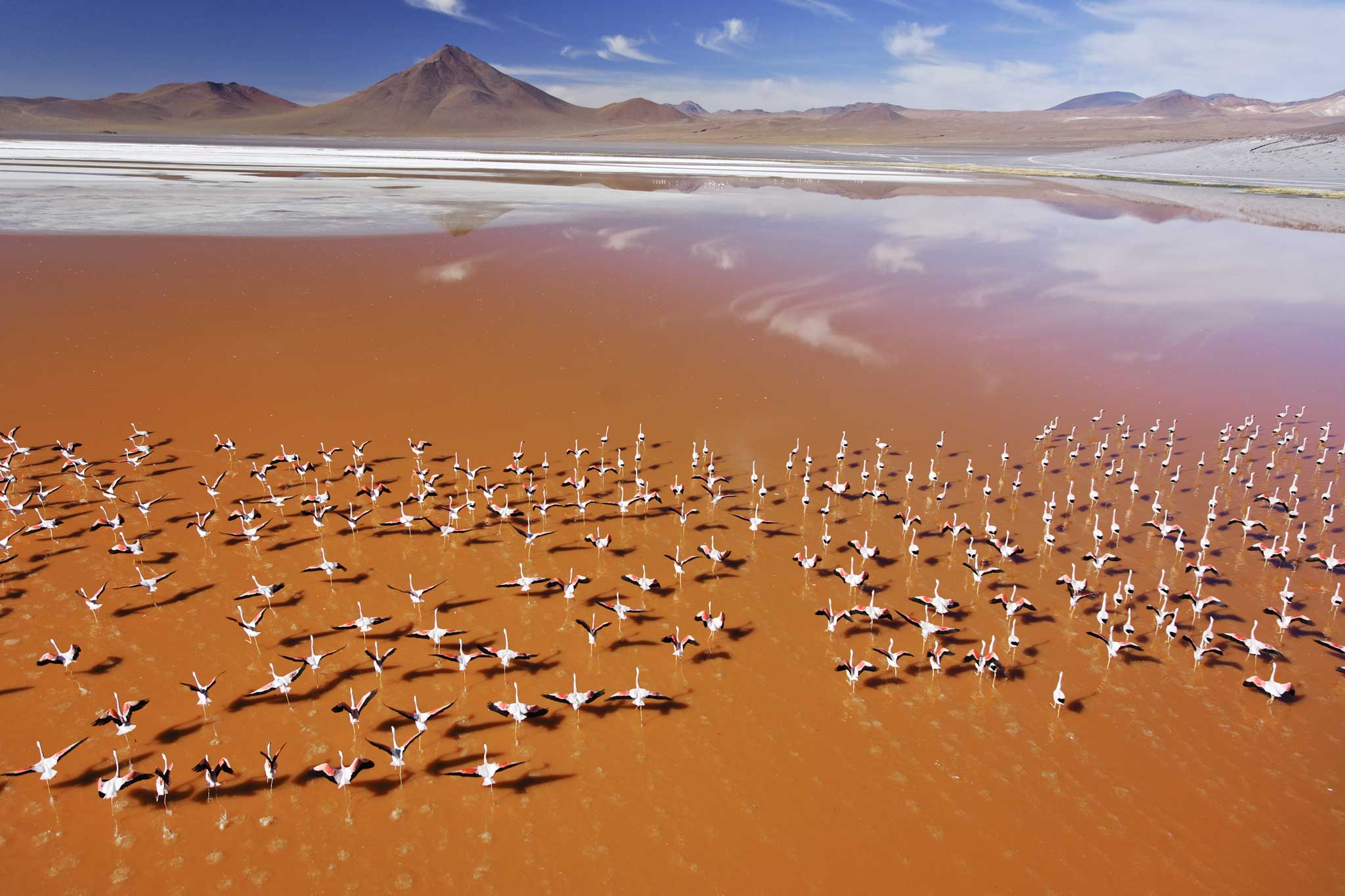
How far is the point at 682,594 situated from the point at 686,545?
146 cm

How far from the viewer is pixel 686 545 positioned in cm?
1272

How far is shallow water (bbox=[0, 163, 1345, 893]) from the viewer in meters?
7.49

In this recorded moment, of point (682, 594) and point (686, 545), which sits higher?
point (686, 545)

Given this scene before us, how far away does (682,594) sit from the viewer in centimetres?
1138

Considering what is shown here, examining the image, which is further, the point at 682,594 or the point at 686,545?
the point at 686,545

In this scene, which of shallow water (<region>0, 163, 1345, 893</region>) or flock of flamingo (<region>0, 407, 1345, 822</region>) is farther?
flock of flamingo (<region>0, 407, 1345, 822</region>)

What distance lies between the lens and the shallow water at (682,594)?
24.6 ft

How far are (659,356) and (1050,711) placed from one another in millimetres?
13784

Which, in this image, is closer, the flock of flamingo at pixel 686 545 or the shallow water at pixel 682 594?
the shallow water at pixel 682 594

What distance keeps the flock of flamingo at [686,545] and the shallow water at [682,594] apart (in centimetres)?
10

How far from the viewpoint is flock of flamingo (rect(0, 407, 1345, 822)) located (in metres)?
9.42

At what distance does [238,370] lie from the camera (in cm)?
1861

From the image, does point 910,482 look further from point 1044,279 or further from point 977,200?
point 977,200

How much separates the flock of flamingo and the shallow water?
0.34 ft
